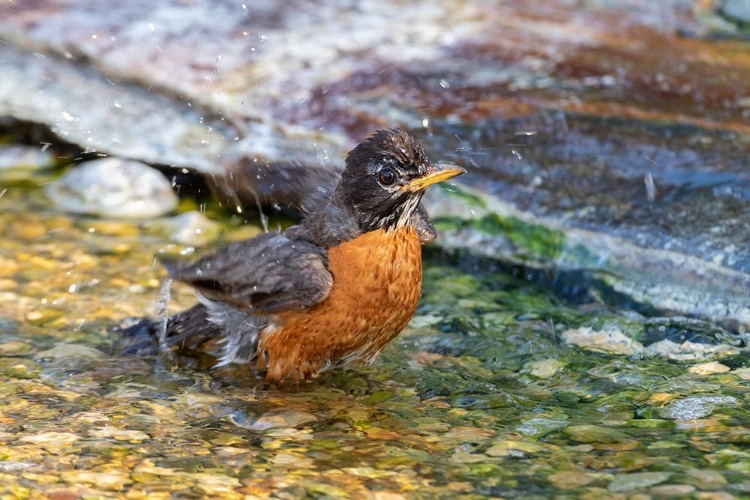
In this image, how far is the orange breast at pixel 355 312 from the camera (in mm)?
4496

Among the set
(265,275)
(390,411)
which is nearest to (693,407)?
(390,411)

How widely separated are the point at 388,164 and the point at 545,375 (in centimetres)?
115

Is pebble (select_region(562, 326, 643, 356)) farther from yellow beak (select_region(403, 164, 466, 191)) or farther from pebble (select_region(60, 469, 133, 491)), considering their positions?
pebble (select_region(60, 469, 133, 491))

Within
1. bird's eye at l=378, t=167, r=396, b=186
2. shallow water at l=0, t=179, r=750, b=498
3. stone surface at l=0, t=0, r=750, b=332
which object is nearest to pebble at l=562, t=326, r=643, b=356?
shallow water at l=0, t=179, r=750, b=498

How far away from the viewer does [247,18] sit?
7797mm

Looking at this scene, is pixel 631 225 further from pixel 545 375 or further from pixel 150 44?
pixel 150 44

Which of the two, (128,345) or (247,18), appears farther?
(247,18)

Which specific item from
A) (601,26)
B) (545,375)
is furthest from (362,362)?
(601,26)

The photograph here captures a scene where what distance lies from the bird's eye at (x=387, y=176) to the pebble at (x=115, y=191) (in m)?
2.75

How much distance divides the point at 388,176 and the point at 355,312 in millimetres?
606

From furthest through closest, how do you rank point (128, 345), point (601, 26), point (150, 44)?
point (601, 26), point (150, 44), point (128, 345)

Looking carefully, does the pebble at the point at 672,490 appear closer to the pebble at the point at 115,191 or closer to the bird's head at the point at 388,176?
the bird's head at the point at 388,176

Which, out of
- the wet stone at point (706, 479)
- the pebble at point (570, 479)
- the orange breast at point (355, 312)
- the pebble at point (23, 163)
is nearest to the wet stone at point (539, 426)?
the pebble at point (570, 479)

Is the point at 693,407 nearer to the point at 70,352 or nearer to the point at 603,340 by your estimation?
the point at 603,340
